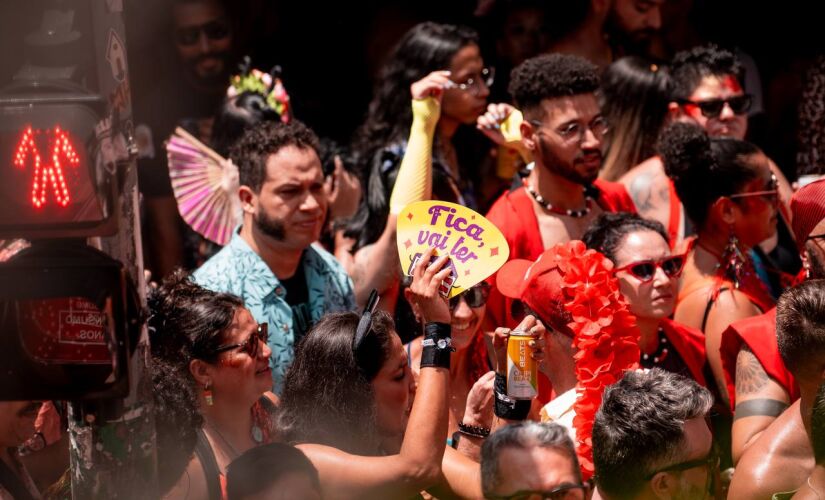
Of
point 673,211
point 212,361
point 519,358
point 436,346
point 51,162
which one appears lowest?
point 673,211

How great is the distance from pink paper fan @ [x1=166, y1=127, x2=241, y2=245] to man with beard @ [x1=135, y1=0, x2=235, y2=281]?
899 millimetres

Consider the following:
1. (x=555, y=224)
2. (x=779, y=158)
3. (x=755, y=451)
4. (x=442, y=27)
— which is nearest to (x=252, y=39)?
(x=442, y=27)

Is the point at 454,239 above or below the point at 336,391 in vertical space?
above

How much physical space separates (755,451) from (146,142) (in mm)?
3989

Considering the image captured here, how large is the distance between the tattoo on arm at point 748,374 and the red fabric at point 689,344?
346 mm

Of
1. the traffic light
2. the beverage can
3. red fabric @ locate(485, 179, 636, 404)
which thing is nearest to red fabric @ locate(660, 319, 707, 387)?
red fabric @ locate(485, 179, 636, 404)

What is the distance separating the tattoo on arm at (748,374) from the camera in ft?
13.1

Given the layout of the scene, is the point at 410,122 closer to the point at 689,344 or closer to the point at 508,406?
the point at 689,344

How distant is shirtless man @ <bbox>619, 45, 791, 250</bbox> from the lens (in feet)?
19.5

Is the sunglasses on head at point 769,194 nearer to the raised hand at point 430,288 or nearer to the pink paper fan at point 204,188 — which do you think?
the raised hand at point 430,288

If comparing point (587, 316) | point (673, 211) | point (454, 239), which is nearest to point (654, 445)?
point (454, 239)

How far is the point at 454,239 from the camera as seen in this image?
3586 millimetres

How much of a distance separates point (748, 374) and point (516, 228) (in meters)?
1.37

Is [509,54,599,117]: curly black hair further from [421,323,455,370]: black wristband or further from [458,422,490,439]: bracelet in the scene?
[421,323,455,370]: black wristband
